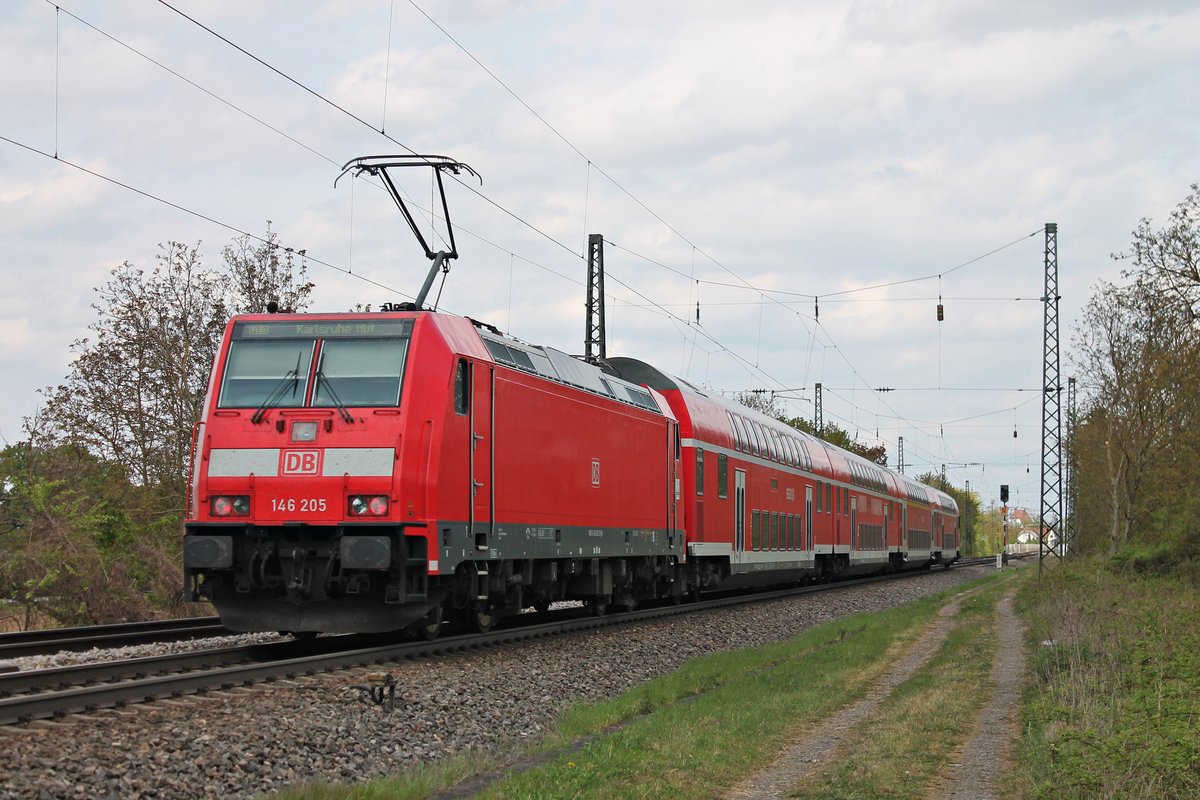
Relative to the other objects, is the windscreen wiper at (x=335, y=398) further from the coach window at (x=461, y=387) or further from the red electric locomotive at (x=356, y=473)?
the coach window at (x=461, y=387)

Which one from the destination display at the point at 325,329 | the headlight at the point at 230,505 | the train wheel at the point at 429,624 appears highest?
the destination display at the point at 325,329

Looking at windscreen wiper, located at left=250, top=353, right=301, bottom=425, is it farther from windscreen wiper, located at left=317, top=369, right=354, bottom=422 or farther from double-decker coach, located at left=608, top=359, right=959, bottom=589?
double-decker coach, located at left=608, top=359, right=959, bottom=589

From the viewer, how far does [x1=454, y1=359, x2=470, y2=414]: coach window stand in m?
14.3

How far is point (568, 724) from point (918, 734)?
319 cm

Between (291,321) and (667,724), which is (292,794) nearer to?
(667,724)

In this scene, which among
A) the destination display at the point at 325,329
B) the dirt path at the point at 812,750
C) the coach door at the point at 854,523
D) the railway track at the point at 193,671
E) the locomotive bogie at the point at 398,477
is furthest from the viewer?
the coach door at the point at 854,523

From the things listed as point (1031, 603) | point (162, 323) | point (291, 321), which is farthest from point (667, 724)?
point (162, 323)

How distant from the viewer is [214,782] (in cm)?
777

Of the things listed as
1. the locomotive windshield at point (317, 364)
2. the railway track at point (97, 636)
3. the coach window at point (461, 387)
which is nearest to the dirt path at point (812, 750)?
the coach window at point (461, 387)

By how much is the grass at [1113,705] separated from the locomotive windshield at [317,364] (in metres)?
7.72

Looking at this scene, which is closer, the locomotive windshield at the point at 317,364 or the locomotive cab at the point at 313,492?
the locomotive cab at the point at 313,492

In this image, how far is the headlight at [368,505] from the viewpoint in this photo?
43.6 ft

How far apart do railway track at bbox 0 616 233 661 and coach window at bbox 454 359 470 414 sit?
5125mm

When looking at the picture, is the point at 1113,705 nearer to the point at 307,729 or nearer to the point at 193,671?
the point at 307,729
